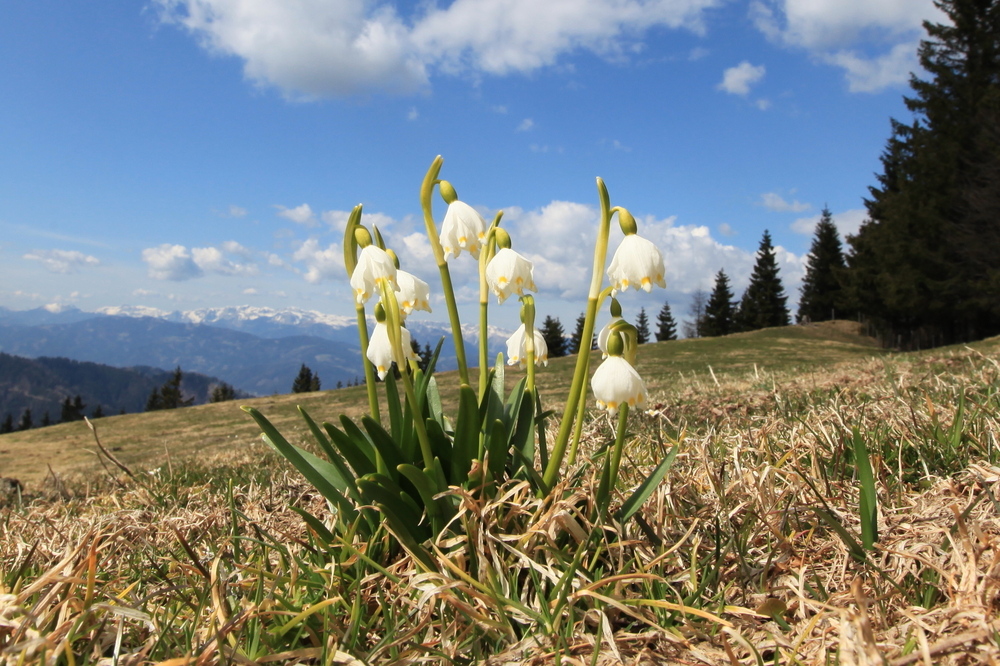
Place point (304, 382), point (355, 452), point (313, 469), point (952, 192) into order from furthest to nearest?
point (304, 382) < point (952, 192) < point (313, 469) < point (355, 452)

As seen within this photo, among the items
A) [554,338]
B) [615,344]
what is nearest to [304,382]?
[554,338]

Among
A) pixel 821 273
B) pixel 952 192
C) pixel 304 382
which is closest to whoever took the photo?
pixel 952 192

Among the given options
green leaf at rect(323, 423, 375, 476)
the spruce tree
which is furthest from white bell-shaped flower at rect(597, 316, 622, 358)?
the spruce tree

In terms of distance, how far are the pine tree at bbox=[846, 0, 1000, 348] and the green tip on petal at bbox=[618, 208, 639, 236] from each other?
31892 millimetres

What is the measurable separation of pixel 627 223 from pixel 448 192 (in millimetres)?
649

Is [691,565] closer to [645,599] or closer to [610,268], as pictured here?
[645,599]

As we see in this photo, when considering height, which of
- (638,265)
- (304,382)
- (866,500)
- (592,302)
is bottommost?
(304,382)

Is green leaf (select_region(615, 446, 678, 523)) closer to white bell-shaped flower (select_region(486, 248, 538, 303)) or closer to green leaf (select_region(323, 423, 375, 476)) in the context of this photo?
white bell-shaped flower (select_region(486, 248, 538, 303))

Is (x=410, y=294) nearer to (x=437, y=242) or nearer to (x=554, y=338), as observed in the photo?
(x=437, y=242)

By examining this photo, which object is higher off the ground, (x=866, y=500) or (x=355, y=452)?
(x=355, y=452)

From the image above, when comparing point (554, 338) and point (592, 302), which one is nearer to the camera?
point (592, 302)

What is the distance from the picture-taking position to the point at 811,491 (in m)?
2.47

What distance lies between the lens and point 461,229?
2049mm

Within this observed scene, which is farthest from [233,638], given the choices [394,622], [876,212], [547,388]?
[876,212]
